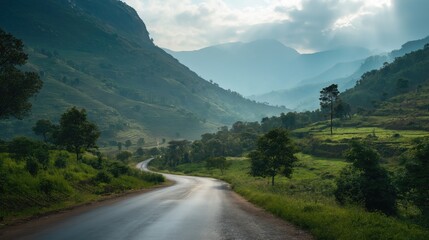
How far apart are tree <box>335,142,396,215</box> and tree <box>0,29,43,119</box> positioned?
42582mm

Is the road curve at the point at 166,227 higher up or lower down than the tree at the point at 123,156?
A: higher up

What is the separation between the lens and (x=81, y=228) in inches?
682

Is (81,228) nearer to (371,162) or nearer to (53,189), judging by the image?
(53,189)

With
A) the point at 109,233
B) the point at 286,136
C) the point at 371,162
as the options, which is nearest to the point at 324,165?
the point at 286,136

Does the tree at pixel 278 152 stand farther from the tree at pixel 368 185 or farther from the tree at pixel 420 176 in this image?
the tree at pixel 420 176

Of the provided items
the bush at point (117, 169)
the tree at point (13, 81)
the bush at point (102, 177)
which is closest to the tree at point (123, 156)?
the bush at point (117, 169)

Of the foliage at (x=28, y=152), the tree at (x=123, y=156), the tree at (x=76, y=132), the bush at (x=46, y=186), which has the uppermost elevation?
the tree at (x=76, y=132)

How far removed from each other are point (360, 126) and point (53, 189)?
14629 centimetres

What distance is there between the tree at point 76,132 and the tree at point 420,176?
144 feet

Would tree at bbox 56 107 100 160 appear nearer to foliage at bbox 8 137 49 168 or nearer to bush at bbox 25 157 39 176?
foliage at bbox 8 137 49 168

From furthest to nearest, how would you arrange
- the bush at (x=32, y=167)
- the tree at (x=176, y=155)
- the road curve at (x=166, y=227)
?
1. the tree at (x=176, y=155)
2. the bush at (x=32, y=167)
3. the road curve at (x=166, y=227)

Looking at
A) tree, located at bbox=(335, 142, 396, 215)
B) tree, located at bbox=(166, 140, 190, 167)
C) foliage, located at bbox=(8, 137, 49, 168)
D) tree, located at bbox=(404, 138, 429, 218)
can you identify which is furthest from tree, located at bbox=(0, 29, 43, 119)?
tree, located at bbox=(166, 140, 190, 167)

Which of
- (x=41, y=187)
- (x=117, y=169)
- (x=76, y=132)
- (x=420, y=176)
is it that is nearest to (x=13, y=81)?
(x=76, y=132)

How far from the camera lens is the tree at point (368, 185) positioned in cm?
2980
